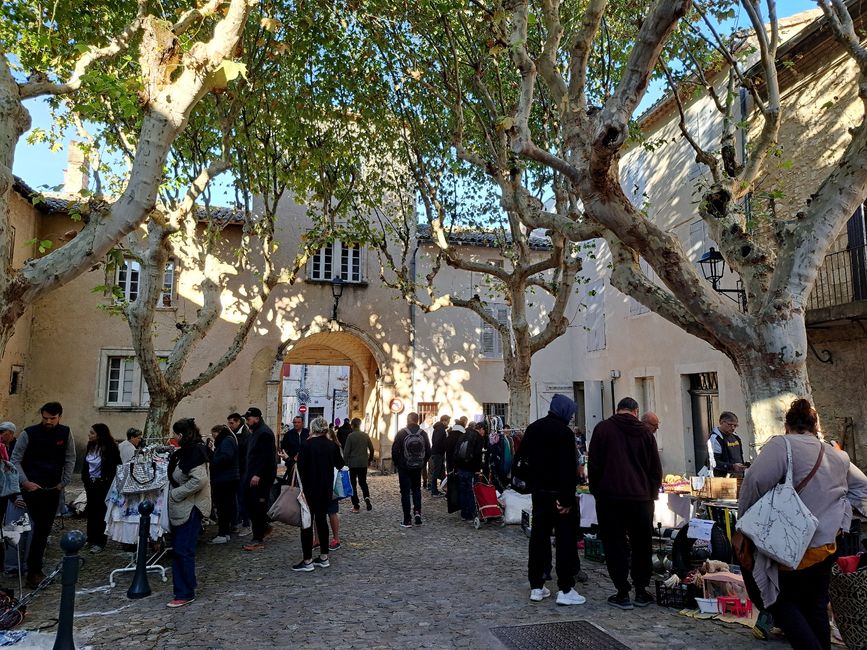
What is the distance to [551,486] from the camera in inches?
227

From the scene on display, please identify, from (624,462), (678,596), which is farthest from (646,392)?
(624,462)

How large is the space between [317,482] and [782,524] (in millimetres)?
4795

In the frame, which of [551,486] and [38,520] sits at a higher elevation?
[551,486]

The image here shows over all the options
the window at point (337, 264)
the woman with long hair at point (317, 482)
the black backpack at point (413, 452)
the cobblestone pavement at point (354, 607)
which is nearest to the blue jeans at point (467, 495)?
the black backpack at point (413, 452)

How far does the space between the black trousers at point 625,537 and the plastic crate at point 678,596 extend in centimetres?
16

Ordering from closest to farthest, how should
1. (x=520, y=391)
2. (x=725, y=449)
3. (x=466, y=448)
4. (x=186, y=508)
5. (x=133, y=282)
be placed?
(x=186, y=508) < (x=725, y=449) < (x=466, y=448) < (x=520, y=391) < (x=133, y=282)

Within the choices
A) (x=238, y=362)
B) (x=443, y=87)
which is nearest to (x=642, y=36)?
(x=443, y=87)

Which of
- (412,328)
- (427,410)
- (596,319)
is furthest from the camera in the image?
(412,328)

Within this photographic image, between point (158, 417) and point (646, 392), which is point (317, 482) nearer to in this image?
point (158, 417)

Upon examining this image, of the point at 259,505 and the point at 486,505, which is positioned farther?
the point at 486,505

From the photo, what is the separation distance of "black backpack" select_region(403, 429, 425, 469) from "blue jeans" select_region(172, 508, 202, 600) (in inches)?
157

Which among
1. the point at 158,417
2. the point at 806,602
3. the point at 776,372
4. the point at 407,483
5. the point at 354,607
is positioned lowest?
the point at 354,607

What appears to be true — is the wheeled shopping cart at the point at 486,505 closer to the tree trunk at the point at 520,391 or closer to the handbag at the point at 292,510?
the tree trunk at the point at 520,391

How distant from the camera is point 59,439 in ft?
22.4
